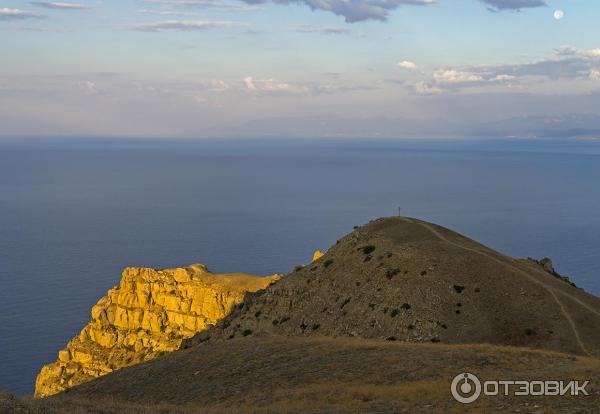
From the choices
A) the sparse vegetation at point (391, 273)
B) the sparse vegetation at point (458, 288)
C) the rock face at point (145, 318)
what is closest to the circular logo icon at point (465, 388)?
the sparse vegetation at point (458, 288)

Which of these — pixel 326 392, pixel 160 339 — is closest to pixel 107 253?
pixel 160 339

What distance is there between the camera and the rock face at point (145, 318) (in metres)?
84.6

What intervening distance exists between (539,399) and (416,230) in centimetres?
3683

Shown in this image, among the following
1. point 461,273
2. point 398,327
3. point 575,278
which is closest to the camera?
point 398,327

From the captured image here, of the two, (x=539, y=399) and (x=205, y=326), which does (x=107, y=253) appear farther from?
(x=539, y=399)

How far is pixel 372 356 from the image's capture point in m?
34.6

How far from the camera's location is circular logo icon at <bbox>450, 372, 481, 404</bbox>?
25320mm

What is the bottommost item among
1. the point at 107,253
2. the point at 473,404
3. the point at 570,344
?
the point at 107,253

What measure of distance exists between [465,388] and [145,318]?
240ft

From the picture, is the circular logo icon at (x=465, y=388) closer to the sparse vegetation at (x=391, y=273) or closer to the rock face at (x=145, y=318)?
the sparse vegetation at (x=391, y=273)

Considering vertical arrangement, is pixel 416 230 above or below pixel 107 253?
above

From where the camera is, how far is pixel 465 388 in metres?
26.7

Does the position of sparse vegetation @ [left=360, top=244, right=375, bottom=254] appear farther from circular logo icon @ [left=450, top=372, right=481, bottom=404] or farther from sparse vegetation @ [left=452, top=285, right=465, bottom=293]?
circular logo icon @ [left=450, top=372, right=481, bottom=404]

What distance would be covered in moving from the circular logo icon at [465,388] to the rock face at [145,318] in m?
55.2
